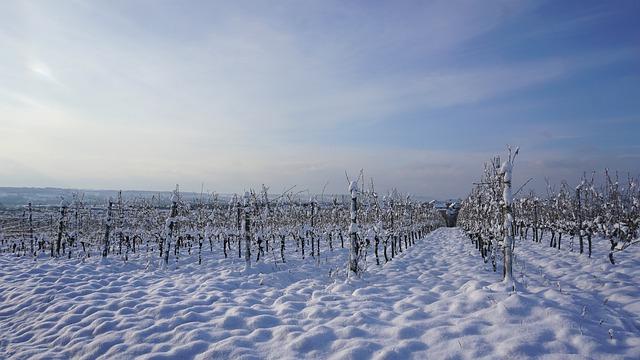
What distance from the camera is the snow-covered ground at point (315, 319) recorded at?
3893 millimetres

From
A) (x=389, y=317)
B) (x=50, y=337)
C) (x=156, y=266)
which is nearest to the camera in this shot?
(x=50, y=337)

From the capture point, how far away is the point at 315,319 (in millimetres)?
5117

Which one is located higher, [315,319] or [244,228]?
[244,228]

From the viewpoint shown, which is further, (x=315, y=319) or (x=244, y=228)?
(x=244, y=228)

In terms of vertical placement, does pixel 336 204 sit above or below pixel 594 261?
above

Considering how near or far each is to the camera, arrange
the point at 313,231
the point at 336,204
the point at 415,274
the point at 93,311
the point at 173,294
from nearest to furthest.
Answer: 1. the point at 93,311
2. the point at 173,294
3. the point at 415,274
4. the point at 313,231
5. the point at 336,204

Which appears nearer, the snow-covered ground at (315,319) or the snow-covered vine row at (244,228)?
the snow-covered ground at (315,319)

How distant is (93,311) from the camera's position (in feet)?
18.4

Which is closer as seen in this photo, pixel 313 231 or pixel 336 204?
pixel 313 231

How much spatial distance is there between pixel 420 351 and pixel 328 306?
2.20 meters

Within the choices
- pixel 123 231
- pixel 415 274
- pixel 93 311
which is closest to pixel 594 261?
pixel 415 274

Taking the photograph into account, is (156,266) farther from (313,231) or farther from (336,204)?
(336,204)

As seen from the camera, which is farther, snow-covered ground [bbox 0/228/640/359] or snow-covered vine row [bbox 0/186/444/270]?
snow-covered vine row [bbox 0/186/444/270]

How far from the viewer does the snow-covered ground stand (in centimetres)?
389
